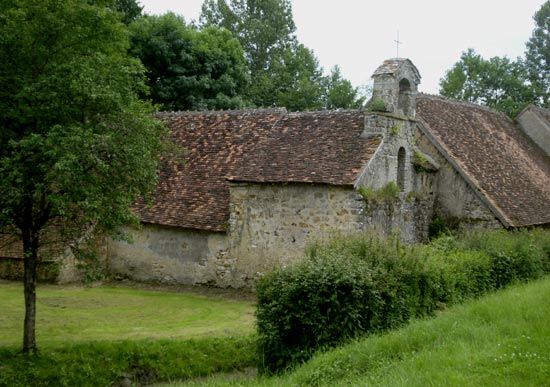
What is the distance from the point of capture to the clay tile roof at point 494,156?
22516mm

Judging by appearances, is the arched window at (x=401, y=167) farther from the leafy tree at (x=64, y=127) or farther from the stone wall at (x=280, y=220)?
the leafy tree at (x=64, y=127)

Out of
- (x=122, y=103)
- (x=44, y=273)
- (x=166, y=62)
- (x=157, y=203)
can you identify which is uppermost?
(x=166, y=62)

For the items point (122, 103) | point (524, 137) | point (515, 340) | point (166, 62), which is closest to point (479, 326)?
point (515, 340)

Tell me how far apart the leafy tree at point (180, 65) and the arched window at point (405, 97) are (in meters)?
14.5

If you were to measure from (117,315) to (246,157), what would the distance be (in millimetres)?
6829

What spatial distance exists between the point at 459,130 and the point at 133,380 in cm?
1793

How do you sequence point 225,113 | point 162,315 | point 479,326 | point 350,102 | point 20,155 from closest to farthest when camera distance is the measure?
1. point 479,326
2. point 20,155
3. point 162,315
4. point 225,113
5. point 350,102

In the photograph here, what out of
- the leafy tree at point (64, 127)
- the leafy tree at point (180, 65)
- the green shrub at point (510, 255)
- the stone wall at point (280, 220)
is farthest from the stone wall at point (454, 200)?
the leafy tree at point (180, 65)

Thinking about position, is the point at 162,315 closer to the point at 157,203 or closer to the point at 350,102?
the point at 157,203

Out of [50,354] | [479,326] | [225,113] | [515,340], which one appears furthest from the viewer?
[225,113]

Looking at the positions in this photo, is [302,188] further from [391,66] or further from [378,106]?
[391,66]

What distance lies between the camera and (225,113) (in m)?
23.5

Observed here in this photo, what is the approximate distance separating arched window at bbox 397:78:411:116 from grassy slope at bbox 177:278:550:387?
950 cm

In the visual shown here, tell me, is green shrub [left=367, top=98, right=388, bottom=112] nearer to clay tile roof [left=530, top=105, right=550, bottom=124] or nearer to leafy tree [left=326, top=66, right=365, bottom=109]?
clay tile roof [left=530, top=105, right=550, bottom=124]
